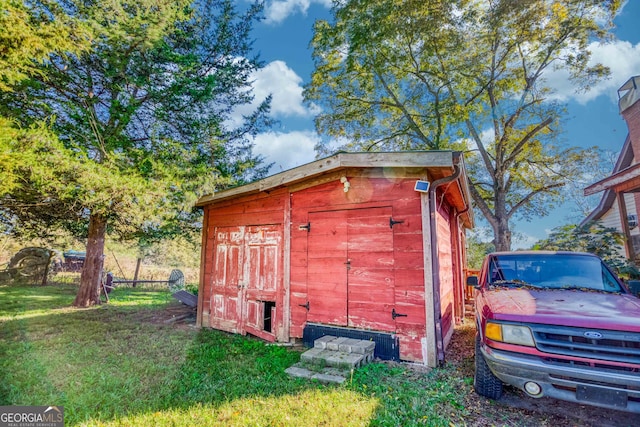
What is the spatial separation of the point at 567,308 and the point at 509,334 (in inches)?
22.7

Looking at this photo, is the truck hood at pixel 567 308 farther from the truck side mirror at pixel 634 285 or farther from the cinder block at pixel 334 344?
the cinder block at pixel 334 344

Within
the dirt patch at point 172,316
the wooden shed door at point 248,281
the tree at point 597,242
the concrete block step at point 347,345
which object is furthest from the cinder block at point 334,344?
the tree at point 597,242

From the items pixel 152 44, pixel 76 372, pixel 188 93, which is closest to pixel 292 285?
pixel 76 372

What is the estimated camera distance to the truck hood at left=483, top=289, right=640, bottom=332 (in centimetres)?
244

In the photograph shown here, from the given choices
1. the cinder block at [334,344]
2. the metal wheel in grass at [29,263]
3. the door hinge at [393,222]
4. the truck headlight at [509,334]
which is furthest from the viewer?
the metal wheel in grass at [29,263]

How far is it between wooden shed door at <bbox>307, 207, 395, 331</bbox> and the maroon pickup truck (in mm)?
1567

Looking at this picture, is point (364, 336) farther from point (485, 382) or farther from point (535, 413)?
point (535, 413)

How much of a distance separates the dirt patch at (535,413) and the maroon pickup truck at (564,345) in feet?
0.56

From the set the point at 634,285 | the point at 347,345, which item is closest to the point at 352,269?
the point at 347,345

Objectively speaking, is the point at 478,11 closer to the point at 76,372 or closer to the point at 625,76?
the point at 625,76

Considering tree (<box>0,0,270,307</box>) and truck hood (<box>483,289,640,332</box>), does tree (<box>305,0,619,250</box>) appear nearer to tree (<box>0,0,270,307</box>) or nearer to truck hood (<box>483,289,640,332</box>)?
tree (<box>0,0,270,307</box>)
